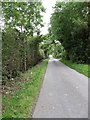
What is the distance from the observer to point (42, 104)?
3312 mm

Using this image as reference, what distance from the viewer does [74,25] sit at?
13172 millimetres

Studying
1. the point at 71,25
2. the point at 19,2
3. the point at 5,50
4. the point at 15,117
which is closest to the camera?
the point at 15,117

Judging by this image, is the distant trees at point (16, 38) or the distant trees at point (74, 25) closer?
the distant trees at point (16, 38)

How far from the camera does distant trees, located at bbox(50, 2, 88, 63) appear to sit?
1255 centimetres

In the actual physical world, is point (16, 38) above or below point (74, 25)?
below

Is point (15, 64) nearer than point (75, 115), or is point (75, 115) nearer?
point (75, 115)

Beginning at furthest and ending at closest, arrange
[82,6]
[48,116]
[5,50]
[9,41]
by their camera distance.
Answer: [82,6], [9,41], [5,50], [48,116]

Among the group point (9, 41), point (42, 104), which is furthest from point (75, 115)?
point (9, 41)

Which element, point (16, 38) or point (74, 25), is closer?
point (16, 38)

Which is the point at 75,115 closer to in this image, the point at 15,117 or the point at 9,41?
the point at 15,117

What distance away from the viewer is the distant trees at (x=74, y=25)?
12551 mm

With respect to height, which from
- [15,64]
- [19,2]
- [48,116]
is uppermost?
[19,2]

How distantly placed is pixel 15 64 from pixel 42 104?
348cm

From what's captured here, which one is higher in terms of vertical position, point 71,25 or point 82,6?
point 82,6
